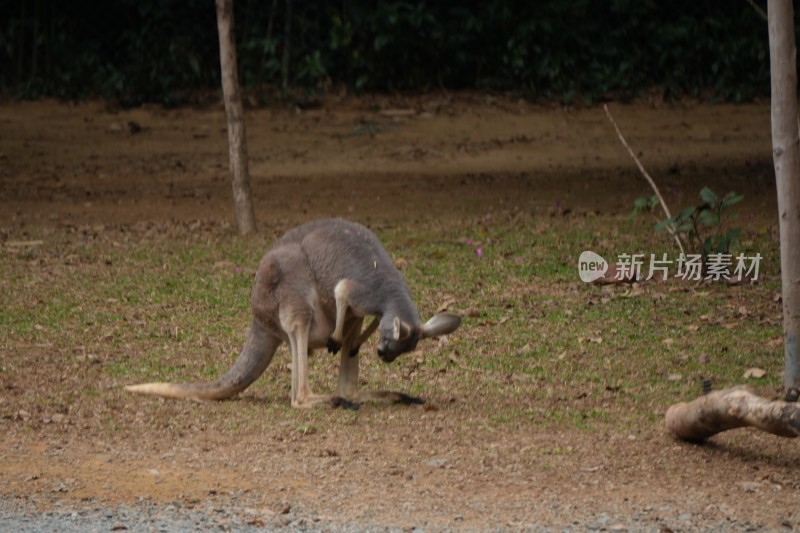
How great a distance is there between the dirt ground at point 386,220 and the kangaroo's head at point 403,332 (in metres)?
0.43

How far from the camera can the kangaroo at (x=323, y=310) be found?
20.6 ft

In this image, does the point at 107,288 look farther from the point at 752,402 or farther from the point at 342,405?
the point at 752,402

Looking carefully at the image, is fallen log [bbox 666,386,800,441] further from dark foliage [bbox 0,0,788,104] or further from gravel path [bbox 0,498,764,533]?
dark foliage [bbox 0,0,788,104]

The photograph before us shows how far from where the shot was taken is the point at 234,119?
39.0 feet

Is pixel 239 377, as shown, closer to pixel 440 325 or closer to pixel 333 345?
pixel 333 345

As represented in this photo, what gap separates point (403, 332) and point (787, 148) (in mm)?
2195

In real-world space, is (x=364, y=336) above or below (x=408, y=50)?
below

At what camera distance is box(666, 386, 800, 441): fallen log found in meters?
5.14

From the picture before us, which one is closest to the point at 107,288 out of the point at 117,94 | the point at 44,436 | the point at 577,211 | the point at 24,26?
the point at 44,436

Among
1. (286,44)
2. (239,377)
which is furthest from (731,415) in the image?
(286,44)

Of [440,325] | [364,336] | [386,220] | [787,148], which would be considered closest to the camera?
[440,325]

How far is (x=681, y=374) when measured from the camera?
7.39m

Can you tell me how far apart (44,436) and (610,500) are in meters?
2.79

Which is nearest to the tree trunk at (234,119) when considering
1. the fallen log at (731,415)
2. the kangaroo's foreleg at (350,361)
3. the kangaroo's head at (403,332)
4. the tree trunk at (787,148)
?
the kangaroo's foreleg at (350,361)
